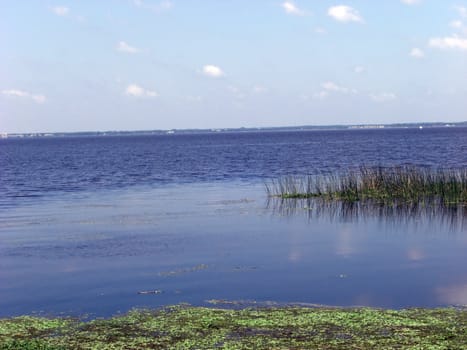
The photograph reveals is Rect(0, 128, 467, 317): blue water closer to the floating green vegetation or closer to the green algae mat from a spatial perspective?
the green algae mat

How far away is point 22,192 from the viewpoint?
167 feet

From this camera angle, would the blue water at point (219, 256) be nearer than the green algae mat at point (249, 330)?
No

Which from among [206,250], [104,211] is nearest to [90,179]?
[104,211]

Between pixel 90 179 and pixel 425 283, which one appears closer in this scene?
pixel 425 283

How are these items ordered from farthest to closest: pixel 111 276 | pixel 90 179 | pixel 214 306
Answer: pixel 90 179 < pixel 111 276 < pixel 214 306

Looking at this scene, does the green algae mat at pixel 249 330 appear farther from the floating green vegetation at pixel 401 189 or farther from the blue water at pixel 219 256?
the floating green vegetation at pixel 401 189

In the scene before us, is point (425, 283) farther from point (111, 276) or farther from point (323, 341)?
point (111, 276)

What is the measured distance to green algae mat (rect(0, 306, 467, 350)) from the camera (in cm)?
1239

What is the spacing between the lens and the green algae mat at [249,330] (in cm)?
1239

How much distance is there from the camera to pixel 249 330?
43.5 feet

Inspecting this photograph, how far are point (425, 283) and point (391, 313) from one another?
3371mm

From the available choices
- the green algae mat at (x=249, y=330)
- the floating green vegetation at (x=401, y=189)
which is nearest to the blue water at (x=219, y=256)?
the green algae mat at (x=249, y=330)

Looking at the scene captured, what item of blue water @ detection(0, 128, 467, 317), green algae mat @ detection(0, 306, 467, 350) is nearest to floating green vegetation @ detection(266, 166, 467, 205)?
blue water @ detection(0, 128, 467, 317)

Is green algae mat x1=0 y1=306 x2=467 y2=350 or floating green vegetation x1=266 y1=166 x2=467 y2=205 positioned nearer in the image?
green algae mat x1=0 y1=306 x2=467 y2=350
